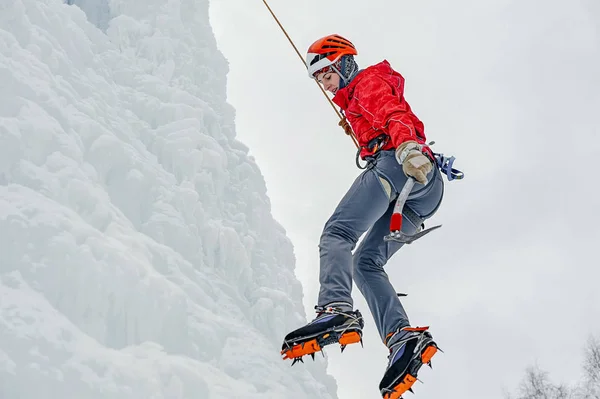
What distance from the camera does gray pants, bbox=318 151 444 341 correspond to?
9.00 ft

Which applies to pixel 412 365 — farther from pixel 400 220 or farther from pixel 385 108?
pixel 385 108

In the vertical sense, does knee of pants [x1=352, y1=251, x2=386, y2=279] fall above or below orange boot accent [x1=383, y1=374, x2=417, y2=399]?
above

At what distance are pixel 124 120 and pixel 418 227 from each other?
753cm

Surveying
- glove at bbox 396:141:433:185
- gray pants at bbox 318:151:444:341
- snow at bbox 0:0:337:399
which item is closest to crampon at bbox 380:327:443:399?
gray pants at bbox 318:151:444:341

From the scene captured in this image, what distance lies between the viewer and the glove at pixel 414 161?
2617 mm

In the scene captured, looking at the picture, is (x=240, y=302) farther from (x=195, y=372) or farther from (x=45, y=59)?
(x=45, y=59)

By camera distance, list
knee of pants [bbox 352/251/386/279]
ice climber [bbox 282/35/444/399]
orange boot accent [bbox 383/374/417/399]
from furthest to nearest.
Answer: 1. knee of pants [bbox 352/251/386/279]
2. ice climber [bbox 282/35/444/399]
3. orange boot accent [bbox 383/374/417/399]

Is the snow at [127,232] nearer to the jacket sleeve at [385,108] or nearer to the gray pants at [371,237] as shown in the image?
the gray pants at [371,237]

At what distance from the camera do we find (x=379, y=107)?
9.48 ft

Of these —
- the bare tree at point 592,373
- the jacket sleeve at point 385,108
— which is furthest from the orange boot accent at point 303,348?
the bare tree at point 592,373

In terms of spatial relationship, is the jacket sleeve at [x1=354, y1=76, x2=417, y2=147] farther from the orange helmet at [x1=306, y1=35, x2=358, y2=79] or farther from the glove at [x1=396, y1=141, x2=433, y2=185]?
the orange helmet at [x1=306, y1=35, x2=358, y2=79]

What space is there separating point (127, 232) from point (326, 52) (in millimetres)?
4373

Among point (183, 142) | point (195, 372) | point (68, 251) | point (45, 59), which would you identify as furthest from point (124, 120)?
point (195, 372)

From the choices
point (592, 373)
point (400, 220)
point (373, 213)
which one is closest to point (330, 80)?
point (373, 213)
